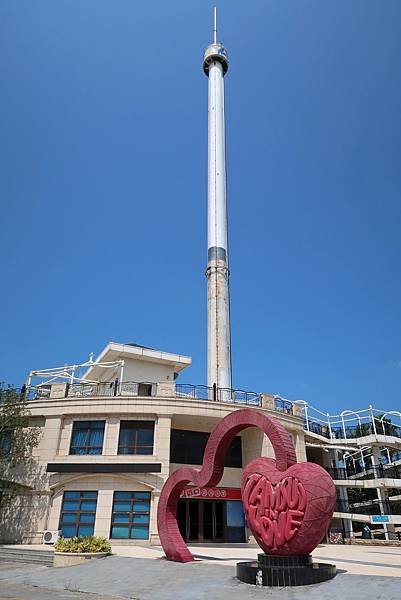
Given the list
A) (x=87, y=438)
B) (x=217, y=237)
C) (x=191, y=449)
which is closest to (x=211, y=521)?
(x=191, y=449)

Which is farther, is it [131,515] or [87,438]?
[87,438]

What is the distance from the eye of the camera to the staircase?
58.8 ft

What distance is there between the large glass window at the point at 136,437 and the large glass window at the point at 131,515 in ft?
7.20

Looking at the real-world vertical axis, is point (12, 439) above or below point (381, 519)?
above

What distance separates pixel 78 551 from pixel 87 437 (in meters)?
9.26

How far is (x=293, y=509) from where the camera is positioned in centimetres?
1166

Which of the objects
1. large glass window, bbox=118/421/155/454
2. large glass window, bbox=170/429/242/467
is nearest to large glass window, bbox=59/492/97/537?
large glass window, bbox=118/421/155/454

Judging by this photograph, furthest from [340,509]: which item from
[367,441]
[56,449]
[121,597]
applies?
[121,597]

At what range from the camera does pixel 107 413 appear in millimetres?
25719

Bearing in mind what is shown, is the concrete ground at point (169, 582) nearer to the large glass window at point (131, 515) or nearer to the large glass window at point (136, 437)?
the large glass window at point (131, 515)

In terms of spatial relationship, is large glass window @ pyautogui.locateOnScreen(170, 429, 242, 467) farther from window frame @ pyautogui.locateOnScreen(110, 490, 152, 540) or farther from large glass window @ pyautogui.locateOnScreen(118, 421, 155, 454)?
window frame @ pyautogui.locateOnScreen(110, 490, 152, 540)

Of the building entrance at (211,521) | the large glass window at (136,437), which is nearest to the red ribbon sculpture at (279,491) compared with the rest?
the large glass window at (136,437)

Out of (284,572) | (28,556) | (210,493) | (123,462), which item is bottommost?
(284,572)

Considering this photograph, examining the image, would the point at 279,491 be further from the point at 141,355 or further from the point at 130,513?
the point at 141,355
